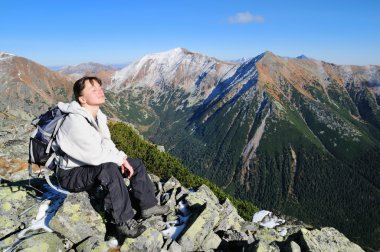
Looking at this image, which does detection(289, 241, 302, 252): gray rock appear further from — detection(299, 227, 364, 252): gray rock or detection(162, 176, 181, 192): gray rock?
detection(162, 176, 181, 192): gray rock

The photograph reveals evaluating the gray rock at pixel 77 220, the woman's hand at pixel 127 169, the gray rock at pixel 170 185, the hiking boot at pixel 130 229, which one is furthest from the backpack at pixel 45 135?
the gray rock at pixel 170 185

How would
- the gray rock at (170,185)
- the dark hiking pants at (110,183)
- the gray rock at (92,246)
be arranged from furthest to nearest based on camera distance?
the gray rock at (170,185), the dark hiking pants at (110,183), the gray rock at (92,246)

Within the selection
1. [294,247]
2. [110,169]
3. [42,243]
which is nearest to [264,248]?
[294,247]

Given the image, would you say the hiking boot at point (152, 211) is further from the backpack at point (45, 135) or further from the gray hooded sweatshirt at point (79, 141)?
the backpack at point (45, 135)

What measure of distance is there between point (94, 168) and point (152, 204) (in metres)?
3.11

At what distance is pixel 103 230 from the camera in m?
13.2

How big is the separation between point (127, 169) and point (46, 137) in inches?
125

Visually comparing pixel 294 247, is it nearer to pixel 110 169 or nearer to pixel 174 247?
pixel 174 247

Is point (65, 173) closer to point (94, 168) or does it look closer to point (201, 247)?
point (94, 168)

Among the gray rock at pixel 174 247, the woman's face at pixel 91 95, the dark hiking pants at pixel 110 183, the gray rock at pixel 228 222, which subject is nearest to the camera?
the dark hiking pants at pixel 110 183

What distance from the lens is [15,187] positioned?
1594 centimetres

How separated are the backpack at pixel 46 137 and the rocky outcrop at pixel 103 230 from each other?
1829 millimetres

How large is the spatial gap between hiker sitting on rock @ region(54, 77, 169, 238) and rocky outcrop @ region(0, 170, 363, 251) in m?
0.76

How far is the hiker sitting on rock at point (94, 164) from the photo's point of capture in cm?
1149
